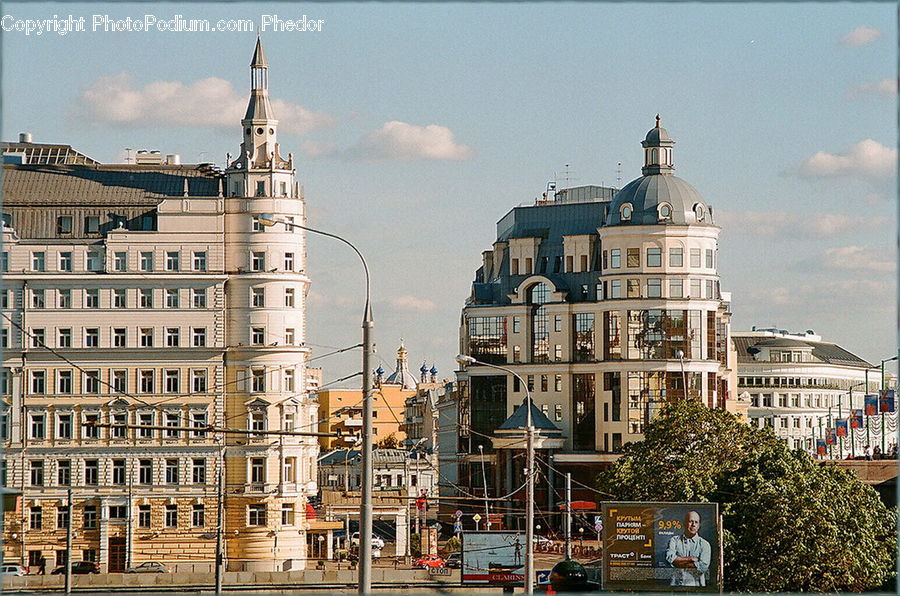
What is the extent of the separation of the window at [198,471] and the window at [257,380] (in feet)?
15.0

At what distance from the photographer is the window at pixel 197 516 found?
84250 millimetres

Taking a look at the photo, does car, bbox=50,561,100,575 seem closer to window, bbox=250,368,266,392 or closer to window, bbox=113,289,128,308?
window, bbox=250,368,266,392

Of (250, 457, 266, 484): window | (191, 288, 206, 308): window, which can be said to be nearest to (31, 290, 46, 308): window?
(191, 288, 206, 308): window

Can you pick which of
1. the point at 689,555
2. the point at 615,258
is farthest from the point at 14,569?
the point at 615,258

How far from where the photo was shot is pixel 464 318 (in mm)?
120250

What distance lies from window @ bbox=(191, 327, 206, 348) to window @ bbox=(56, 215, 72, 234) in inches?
335

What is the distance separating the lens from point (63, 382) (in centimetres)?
8556

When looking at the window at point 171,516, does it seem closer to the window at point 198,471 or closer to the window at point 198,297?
the window at point 198,471

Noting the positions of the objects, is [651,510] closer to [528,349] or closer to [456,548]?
[456,548]

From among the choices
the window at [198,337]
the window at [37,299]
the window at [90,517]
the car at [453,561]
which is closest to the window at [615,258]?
the car at [453,561]

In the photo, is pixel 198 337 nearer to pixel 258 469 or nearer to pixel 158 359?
pixel 158 359

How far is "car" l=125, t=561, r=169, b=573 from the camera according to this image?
266 ft

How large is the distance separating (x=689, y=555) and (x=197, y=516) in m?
41.1

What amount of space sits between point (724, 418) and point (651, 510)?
25.6m
